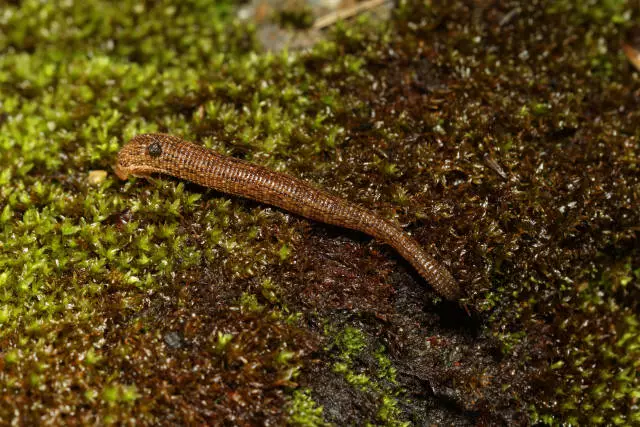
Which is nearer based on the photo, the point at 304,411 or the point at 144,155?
the point at 304,411

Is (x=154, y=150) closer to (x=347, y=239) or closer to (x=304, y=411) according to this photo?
(x=347, y=239)

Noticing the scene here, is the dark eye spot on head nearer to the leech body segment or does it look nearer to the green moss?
the leech body segment

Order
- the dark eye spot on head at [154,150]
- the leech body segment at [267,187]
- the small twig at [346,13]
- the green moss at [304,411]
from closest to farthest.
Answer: the green moss at [304,411] < the leech body segment at [267,187] < the dark eye spot on head at [154,150] < the small twig at [346,13]

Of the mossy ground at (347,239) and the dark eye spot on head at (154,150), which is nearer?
the mossy ground at (347,239)

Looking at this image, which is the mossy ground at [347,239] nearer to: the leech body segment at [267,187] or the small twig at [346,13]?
the leech body segment at [267,187]

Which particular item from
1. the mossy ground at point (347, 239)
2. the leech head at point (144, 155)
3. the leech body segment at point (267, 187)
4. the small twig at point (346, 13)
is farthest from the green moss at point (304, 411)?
the small twig at point (346, 13)

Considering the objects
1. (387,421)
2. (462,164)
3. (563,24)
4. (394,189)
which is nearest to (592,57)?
(563,24)

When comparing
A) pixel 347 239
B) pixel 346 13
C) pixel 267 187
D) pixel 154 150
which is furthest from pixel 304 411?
pixel 346 13
